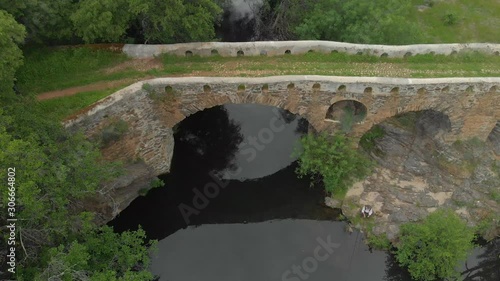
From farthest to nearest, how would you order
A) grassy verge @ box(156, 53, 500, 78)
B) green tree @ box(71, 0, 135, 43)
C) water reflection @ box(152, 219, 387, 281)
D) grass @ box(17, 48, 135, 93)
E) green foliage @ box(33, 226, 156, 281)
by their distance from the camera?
grassy verge @ box(156, 53, 500, 78) → water reflection @ box(152, 219, 387, 281) → grass @ box(17, 48, 135, 93) → green tree @ box(71, 0, 135, 43) → green foliage @ box(33, 226, 156, 281)

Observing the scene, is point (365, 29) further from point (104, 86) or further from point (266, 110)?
point (104, 86)

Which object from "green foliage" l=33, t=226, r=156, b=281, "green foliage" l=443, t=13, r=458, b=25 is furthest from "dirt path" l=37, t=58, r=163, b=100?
"green foliage" l=443, t=13, r=458, b=25

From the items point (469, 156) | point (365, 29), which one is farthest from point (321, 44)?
point (469, 156)

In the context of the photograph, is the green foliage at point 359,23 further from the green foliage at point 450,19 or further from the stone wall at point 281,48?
the green foliage at point 450,19

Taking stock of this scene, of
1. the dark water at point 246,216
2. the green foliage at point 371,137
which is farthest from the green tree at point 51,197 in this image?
the green foliage at point 371,137

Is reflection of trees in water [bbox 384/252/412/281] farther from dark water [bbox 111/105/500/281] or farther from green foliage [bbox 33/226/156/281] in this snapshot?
green foliage [bbox 33/226/156/281]

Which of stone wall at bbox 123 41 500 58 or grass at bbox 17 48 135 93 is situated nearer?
grass at bbox 17 48 135 93
